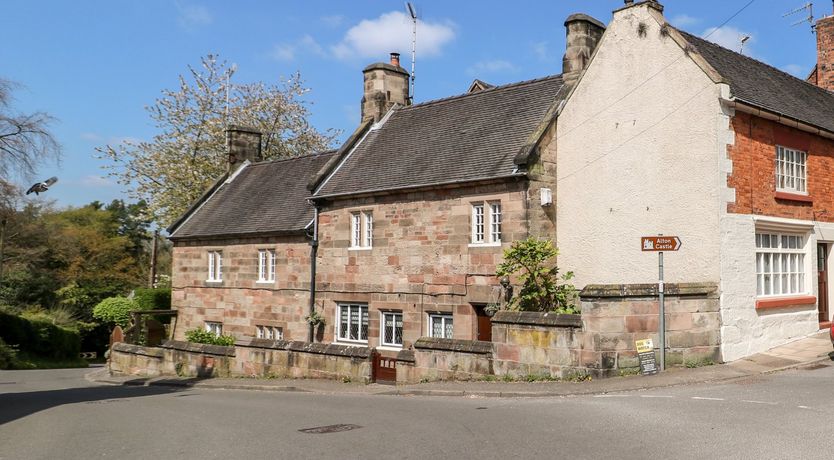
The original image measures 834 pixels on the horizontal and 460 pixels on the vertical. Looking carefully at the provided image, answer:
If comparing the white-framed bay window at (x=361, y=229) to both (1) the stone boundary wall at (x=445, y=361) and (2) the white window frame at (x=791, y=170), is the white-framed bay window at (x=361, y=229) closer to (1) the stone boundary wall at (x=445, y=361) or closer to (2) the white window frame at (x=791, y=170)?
(1) the stone boundary wall at (x=445, y=361)

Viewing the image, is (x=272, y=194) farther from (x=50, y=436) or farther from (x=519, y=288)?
(x=50, y=436)

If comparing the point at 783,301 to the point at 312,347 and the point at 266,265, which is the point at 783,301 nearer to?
the point at 312,347

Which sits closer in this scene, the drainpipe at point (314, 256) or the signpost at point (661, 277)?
the signpost at point (661, 277)

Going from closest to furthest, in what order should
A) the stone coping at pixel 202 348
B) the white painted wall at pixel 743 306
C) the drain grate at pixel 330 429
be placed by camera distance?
1. the drain grate at pixel 330 429
2. the white painted wall at pixel 743 306
3. the stone coping at pixel 202 348

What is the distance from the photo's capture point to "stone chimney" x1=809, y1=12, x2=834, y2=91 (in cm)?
2370

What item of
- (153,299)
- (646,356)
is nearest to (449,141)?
(646,356)

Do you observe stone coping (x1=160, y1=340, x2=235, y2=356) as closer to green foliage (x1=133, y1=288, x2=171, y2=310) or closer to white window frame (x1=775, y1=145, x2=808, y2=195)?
green foliage (x1=133, y1=288, x2=171, y2=310)

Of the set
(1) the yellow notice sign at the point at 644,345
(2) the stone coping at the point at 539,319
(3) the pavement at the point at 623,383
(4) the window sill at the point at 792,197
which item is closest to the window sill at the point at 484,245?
(2) the stone coping at the point at 539,319

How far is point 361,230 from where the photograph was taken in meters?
23.3

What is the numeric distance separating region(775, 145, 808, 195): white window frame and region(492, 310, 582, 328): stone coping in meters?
6.23

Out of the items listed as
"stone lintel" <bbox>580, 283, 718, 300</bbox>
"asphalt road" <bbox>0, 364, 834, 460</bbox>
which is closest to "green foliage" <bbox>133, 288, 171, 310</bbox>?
"asphalt road" <bbox>0, 364, 834, 460</bbox>

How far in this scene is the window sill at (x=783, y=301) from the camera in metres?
15.9

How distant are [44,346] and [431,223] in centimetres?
2942

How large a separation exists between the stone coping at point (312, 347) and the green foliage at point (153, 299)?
17242 millimetres
